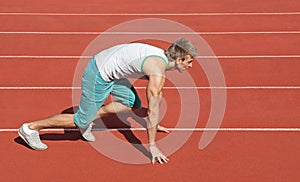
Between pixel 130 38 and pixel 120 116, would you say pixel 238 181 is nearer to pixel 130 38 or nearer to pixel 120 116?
pixel 120 116

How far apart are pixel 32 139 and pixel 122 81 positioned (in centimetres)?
106

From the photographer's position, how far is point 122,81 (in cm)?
534

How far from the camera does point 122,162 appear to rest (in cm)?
530

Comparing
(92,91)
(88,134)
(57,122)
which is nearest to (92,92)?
(92,91)

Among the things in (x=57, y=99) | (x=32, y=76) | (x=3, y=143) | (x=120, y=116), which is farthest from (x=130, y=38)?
(x=3, y=143)

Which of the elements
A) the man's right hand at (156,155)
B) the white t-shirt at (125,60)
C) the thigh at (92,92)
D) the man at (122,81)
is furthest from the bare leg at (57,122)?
the man's right hand at (156,155)

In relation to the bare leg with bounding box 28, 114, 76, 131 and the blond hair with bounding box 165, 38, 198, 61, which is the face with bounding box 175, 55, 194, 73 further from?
the bare leg with bounding box 28, 114, 76, 131

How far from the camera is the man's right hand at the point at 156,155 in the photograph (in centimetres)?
491

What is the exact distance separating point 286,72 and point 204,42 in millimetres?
2047

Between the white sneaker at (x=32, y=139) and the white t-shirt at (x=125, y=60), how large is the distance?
98 centimetres

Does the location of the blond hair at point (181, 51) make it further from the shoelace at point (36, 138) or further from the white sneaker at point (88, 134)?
the shoelace at point (36, 138)

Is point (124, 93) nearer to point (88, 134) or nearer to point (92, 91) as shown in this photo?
point (92, 91)

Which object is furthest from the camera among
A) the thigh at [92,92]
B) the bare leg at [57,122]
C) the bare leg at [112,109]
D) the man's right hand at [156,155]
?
the bare leg at [112,109]

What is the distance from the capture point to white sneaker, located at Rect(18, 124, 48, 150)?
5352mm
